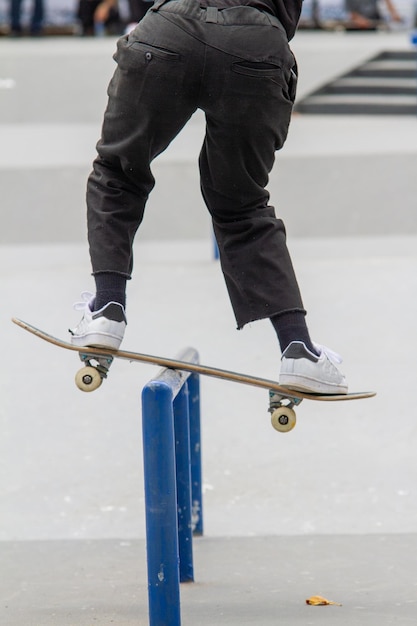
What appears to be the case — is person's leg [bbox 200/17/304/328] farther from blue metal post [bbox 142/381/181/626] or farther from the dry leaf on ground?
the dry leaf on ground

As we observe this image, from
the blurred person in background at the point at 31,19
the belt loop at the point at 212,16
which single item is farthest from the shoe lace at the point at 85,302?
the blurred person in background at the point at 31,19

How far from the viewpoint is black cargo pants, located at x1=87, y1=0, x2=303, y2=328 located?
8.04ft

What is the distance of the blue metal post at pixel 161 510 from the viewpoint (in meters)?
2.40

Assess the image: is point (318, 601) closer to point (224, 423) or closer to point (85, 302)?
point (85, 302)

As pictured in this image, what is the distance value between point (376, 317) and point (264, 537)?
1.93m

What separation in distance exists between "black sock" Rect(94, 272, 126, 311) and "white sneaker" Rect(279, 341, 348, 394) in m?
0.45

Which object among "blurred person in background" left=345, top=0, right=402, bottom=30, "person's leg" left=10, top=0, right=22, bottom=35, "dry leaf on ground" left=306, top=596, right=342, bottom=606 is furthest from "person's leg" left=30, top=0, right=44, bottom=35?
"dry leaf on ground" left=306, top=596, right=342, bottom=606

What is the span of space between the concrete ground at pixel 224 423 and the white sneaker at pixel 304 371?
588mm

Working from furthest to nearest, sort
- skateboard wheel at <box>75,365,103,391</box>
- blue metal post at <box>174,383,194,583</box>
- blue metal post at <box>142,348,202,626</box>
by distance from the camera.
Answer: blue metal post at <box>174,383,194,583</box>, skateboard wheel at <box>75,365,103,391</box>, blue metal post at <box>142,348,202,626</box>

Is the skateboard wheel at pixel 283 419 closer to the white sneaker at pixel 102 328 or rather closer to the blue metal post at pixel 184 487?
the blue metal post at pixel 184 487

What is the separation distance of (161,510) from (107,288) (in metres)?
0.57

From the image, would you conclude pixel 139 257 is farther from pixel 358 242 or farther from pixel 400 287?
pixel 400 287

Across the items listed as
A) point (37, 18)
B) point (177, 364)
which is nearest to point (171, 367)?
point (177, 364)

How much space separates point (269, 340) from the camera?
16.4 ft
